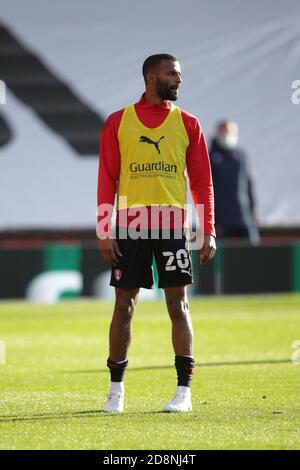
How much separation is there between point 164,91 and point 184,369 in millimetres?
1558

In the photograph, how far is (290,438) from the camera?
6477 mm

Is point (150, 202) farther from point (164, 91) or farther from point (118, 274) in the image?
point (164, 91)

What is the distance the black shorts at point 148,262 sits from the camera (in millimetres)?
7656

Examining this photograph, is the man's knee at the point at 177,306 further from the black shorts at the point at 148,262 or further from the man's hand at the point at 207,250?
the man's hand at the point at 207,250

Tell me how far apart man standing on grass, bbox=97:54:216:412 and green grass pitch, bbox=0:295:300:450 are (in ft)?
1.49

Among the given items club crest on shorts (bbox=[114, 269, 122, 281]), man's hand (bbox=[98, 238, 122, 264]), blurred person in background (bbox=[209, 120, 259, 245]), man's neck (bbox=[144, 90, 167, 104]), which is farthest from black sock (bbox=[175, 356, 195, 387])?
blurred person in background (bbox=[209, 120, 259, 245])

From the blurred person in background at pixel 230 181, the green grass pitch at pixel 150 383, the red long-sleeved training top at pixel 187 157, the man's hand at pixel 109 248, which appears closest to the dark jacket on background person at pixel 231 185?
the blurred person in background at pixel 230 181

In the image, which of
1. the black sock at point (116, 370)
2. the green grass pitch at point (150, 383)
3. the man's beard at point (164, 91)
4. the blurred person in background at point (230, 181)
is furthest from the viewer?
the blurred person in background at point (230, 181)

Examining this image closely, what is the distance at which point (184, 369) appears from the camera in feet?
25.2

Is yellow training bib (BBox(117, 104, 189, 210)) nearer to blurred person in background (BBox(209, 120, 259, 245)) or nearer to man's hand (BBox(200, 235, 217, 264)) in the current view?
man's hand (BBox(200, 235, 217, 264))

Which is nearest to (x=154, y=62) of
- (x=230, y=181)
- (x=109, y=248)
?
(x=109, y=248)

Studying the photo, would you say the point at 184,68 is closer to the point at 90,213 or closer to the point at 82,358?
the point at 90,213

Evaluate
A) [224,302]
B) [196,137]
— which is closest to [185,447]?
[196,137]

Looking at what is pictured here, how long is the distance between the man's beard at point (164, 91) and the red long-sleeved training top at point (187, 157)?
0.07 meters
